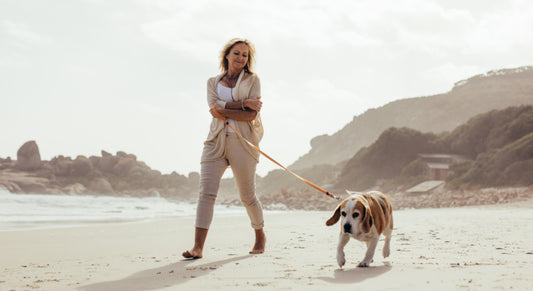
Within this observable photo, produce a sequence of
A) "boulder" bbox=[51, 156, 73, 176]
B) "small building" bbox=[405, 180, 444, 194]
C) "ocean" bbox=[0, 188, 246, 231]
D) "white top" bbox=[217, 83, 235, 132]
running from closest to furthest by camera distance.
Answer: "white top" bbox=[217, 83, 235, 132] < "ocean" bbox=[0, 188, 246, 231] < "small building" bbox=[405, 180, 444, 194] < "boulder" bbox=[51, 156, 73, 176]

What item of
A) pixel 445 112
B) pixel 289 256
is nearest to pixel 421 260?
pixel 289 256

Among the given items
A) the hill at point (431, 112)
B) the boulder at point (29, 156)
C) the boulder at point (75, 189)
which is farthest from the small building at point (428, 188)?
the hill at point (431, 112)

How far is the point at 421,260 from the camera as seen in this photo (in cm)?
350

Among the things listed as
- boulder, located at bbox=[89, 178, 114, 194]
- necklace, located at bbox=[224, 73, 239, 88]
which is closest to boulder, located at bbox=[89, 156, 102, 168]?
boulder, located at bbox=[89, 178, 114, 194]

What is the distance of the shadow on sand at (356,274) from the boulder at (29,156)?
2589 inches

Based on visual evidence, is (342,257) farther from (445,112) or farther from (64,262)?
(445,112)

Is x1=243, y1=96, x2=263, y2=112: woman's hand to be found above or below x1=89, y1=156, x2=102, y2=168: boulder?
below

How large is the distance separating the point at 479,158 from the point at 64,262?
30965mm

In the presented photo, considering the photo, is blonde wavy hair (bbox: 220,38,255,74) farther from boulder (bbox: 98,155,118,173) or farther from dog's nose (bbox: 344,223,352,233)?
boulder (bbox: 98,155,118,173)

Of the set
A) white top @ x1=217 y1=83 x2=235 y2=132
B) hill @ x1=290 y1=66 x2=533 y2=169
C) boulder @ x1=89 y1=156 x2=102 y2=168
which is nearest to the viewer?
white top @ x1=217 y1=83 x2=235 y2=132

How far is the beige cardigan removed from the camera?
4047mm

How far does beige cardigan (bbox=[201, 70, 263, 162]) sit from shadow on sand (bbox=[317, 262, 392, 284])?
4.80ft

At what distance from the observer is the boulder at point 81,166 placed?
203 feet

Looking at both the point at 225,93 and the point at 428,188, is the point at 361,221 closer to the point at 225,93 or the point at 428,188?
the point at 225,93
